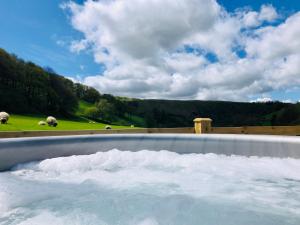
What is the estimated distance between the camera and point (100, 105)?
140 ft

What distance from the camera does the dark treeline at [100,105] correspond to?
79.3ft

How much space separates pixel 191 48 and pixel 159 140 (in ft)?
80.6

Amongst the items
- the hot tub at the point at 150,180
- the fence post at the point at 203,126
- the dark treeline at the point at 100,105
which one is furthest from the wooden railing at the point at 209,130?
the dark treeline at the point at 100,105

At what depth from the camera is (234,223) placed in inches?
83.0

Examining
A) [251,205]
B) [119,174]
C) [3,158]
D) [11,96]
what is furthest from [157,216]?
[11,96]

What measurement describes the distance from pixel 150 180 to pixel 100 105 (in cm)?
4033

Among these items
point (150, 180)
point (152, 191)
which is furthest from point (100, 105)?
point (152, 191)

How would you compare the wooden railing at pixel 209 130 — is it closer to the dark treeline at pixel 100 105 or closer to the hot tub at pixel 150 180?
the hot tub at pixel 150 180

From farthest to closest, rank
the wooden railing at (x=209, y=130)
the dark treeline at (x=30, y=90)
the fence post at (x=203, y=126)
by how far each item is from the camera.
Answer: the dark treeline at (x=30, y=90) < the fence post at (x=203, y=126) < the wooden railing at (x=209, y=130)

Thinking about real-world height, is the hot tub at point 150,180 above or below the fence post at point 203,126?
below

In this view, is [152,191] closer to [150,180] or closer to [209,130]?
[150,180]

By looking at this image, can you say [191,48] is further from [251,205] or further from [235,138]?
[251,205]

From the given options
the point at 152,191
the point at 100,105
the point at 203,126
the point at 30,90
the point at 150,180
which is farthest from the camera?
the point at 100,105

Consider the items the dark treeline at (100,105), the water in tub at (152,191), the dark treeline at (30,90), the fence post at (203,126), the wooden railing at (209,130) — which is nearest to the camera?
the water in tub at (152,191)
